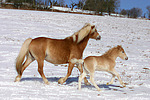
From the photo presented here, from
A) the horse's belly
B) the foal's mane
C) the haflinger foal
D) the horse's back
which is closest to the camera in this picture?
the haflinger foal

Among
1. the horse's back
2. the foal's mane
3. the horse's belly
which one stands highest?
the foal's mane

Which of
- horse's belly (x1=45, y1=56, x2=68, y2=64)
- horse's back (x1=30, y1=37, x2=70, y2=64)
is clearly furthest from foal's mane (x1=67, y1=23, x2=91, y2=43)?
horse's belly (x1=45, y1=56, x2=68, y2=64)

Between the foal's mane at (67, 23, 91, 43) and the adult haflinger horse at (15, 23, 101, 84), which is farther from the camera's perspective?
the foal's mane at (67, 23, 91, 43)

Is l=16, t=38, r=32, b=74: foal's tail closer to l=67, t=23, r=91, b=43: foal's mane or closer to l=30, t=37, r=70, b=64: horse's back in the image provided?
l=30, t=37, r=70, b=64: horse's back

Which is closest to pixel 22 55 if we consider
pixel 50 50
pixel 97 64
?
pixel 50 50

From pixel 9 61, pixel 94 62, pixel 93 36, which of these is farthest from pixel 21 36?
pixel 94 62

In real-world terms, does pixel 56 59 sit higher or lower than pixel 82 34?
lower

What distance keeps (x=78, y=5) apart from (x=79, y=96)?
6989cm

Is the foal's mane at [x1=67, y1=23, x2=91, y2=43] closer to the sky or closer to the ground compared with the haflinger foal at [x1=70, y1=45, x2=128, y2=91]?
closer to the sky

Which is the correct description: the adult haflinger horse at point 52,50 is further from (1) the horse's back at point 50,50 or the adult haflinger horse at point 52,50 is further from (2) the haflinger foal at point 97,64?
(2) the haflinger foal at point 97,64

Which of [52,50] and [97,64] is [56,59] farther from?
[97,64]

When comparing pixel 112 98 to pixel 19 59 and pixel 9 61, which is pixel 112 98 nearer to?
pixel 19 59

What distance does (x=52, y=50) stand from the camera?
6.84 m

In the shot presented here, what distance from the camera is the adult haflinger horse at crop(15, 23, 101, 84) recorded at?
675 centimetres
